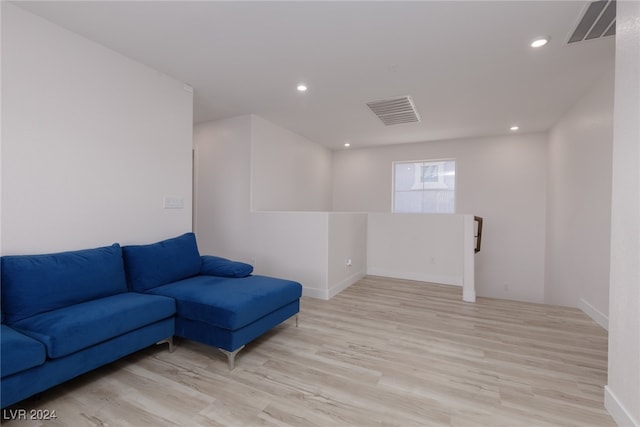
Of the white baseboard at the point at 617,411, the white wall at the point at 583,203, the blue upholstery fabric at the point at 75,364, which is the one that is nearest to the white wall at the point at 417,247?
the white wall at the point at 583,203

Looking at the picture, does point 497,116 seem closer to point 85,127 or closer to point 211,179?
point 211,179

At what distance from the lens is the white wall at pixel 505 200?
4980mm

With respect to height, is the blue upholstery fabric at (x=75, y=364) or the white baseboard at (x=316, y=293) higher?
the blue upholstery fabric at (x=75, y=364)

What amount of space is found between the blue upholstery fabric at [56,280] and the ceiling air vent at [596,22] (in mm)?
3904

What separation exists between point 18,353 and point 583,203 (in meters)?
4.98

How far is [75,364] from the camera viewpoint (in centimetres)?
170

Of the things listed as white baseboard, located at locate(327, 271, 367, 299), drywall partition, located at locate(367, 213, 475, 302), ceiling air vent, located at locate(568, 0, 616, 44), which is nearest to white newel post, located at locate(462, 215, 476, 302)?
drywall partition, located at locate(367, 213, 475, 302)

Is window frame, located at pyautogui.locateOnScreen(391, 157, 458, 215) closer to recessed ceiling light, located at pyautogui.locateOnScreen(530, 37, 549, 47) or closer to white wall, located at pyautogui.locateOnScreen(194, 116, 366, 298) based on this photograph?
white wall, located at pyautogui.locateOnScreen(194, 116, 366, 298)

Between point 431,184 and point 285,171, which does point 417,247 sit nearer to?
point 431,184

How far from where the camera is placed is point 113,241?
8.49 feet

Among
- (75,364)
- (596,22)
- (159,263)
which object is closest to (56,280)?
(75,364)

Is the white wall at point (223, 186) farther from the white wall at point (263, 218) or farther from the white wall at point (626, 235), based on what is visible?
the white wall at point (626, 235)

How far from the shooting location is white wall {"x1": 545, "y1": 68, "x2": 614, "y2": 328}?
9.17ft

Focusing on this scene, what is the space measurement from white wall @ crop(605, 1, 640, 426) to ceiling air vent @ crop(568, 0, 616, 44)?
0.36 meters
